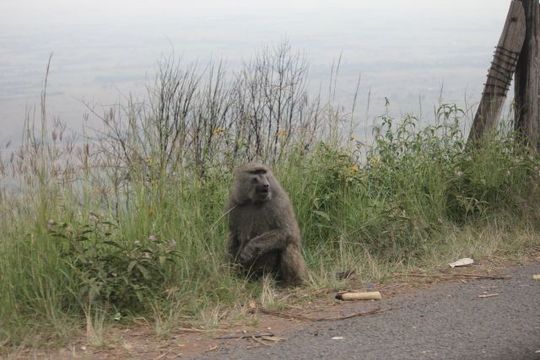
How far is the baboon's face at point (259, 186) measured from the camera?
542 centimetres

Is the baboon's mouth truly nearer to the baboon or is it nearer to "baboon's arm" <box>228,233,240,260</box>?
the baboon

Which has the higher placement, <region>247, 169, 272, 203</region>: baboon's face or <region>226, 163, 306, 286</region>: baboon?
<region>247, 169, 272, 203</region>: baboon's face

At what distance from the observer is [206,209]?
239 inches

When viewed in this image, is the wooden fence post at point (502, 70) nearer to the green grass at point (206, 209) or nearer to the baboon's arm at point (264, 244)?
the green grass at point (206, 209)

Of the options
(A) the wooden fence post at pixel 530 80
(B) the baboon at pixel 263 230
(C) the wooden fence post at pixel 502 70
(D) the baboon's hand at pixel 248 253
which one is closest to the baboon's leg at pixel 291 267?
(B) the baboon at pixel 263 230

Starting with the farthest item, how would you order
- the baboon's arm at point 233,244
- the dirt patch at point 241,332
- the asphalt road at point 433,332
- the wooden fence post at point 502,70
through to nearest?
the wooden fence post at point 502,70
the baboon's arm at point 233,244
the dirt patch at point 241,332
the asphalt road at point 433,332

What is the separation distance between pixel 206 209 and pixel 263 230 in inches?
28.3

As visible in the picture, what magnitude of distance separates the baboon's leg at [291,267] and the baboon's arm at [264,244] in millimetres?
63

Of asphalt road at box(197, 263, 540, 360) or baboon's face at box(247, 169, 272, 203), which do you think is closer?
asphalt road at box(197, 263, 540, 360)

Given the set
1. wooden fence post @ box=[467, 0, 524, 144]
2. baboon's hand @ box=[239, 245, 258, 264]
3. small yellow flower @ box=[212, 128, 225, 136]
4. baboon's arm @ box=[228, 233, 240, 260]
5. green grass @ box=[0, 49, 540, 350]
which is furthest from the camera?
wooden fence post @ box=[467, 0, 524, 144]

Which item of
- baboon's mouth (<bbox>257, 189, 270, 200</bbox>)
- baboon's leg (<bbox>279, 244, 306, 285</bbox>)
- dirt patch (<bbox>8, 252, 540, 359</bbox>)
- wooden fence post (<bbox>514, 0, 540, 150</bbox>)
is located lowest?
dirt patch (<bbox>8, 252, 540, 359</bbox>)

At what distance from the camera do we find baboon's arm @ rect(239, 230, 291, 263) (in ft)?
17.7

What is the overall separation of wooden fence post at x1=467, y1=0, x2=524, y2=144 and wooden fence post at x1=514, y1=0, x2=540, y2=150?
91mm

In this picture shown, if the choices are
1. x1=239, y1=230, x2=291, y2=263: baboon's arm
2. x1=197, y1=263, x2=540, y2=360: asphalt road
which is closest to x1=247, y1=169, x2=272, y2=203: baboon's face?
x1=239, y1=230, x2=291, y2=263: baboon's arm
